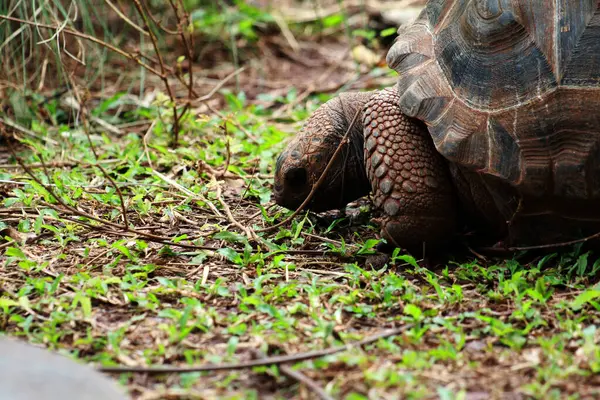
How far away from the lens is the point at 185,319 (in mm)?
2992

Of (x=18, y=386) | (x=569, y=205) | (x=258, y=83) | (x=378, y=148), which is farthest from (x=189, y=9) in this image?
(x=18, y=386)

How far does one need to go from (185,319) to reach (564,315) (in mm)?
1395

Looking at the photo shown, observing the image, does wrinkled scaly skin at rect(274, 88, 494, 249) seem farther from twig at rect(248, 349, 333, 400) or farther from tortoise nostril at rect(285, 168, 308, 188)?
twig at rect(248, 349, 333, 400)

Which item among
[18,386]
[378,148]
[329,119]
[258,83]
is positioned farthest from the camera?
[258,83]

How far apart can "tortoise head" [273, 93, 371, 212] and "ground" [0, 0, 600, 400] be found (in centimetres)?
14

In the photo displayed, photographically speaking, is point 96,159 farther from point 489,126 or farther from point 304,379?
point 304,379

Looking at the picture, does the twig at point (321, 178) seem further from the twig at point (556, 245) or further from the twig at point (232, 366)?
the twig at point (232, 366)

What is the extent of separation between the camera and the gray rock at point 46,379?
83.6 inches

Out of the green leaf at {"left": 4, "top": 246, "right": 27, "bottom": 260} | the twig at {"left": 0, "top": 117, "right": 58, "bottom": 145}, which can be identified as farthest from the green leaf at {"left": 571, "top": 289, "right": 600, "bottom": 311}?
the twig at {"left": 0, "top": 117, "right": 58, "bottom": 145}

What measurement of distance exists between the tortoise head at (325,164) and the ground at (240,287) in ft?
0.46

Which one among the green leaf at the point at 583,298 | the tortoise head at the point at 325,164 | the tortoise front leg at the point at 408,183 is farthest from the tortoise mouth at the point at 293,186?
the green leaf at the point at 583,298

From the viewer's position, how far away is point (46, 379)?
85.7 inches

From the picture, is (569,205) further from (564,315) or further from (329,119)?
(329,119)

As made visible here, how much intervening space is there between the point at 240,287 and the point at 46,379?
126 centimetres
